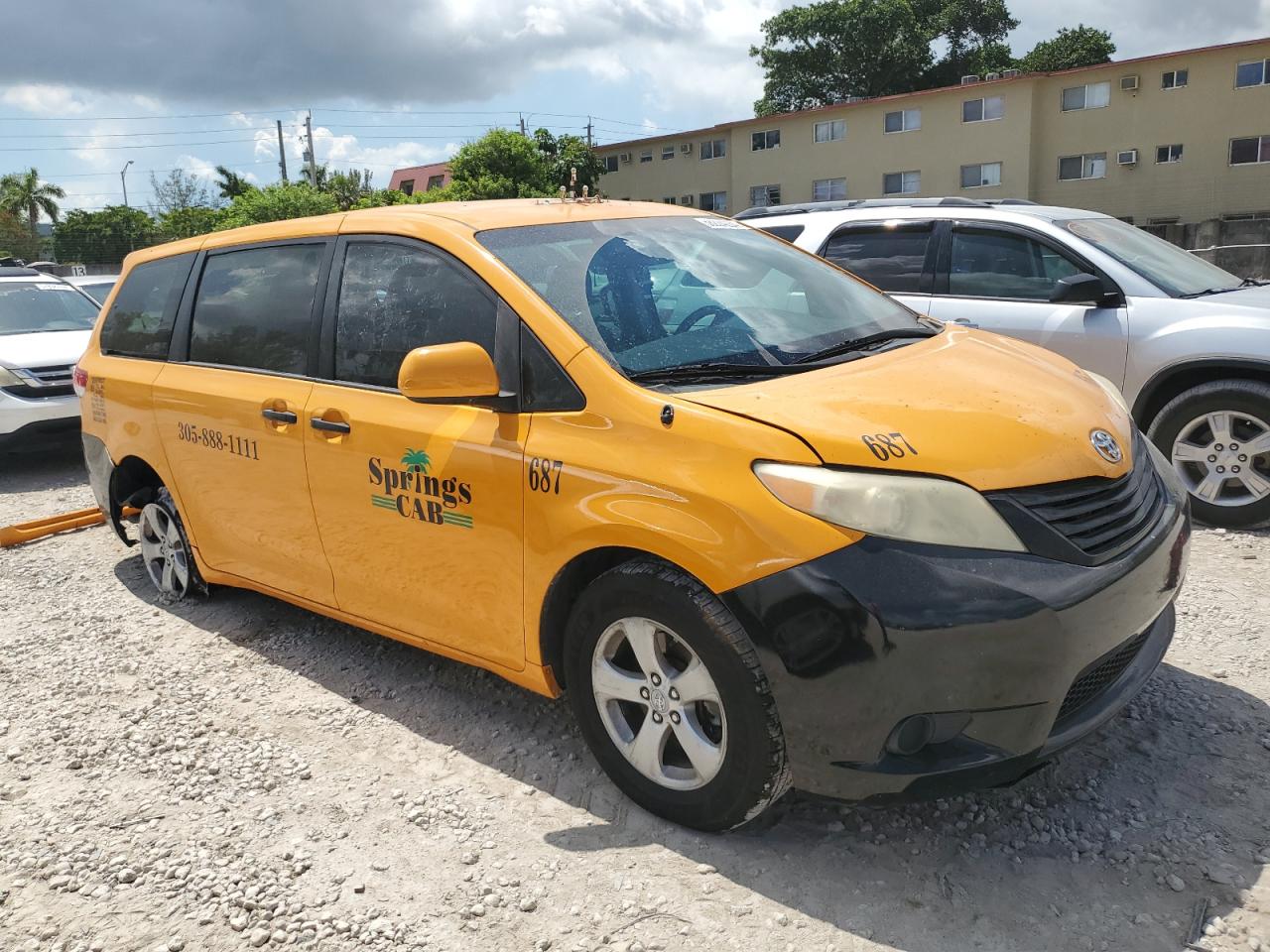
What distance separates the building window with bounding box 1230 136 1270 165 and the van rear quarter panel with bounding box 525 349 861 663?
1460 inches

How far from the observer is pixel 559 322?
9.90ft

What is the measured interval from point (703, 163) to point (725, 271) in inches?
1734

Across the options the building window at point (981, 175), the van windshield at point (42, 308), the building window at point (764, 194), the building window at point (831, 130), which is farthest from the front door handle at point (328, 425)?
the building window at point (764, 194)

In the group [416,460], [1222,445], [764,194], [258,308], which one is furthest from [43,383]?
[764,194]

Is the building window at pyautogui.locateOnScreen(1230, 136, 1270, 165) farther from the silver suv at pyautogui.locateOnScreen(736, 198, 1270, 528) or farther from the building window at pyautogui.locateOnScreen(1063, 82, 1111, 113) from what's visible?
the silver suv at pyautogui.locateOnScreen(736, 198, 1270, 528)

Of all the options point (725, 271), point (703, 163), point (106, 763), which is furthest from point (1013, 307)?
point (703, 163)

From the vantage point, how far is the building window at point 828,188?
4022 cm

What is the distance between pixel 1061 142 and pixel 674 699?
38478 mm

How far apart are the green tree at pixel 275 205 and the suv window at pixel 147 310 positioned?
38.9 m

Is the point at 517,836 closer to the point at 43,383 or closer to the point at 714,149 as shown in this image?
the point at 43,383

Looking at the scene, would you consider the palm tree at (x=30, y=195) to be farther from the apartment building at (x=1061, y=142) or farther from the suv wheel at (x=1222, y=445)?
the suv wheel at (x=1222, y=445)

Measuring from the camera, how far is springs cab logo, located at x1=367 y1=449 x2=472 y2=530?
3166mm

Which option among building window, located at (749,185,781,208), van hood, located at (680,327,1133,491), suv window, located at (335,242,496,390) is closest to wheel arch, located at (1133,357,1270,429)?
Answer: van hood, located at (680,327,1133,491)

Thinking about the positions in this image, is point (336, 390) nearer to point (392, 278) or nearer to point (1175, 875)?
point (392, 278)
